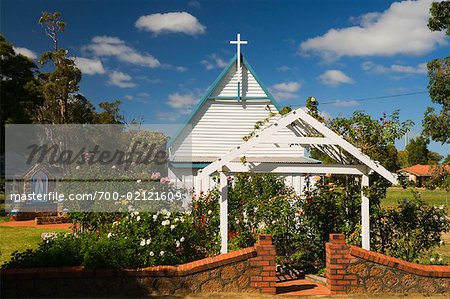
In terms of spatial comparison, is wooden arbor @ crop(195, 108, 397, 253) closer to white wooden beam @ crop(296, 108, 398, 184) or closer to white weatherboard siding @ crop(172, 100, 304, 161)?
white wooden beam @ crop(296, 108, 398, 184)

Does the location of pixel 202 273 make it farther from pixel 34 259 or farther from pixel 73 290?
pixel 34 259

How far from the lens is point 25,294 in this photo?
6.34 m

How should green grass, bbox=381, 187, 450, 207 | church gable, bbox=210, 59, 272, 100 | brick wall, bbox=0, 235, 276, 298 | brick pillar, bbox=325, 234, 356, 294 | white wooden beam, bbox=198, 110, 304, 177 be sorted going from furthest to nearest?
green grass, bbox=381, 187, 450, 207 → church gable, bbox=210, 59, 272, 100 → white wooden beam, bbox=198, 110, 304, 177 → brick pillar, bbox=325, 234, 356, 294 → brick wall, bbox=0, 235, 276, 298

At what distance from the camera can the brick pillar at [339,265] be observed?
657 cm

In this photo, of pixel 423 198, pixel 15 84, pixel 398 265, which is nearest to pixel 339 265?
pixel 398 265

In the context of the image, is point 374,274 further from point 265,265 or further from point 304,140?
point 304,140

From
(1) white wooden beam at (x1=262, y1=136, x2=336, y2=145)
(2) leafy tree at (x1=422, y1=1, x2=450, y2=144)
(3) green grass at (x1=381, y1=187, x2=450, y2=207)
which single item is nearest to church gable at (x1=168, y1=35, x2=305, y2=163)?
(3) green grass at (x1=381, y1=187, x2=450, y2=207)

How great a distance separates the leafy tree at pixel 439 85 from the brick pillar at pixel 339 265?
82.5 feet

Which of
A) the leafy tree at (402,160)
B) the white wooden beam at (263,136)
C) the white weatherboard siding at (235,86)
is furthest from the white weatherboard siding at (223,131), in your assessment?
the white wooden beam at (263,136)

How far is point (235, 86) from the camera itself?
680 inches

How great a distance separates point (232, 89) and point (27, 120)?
26539mm

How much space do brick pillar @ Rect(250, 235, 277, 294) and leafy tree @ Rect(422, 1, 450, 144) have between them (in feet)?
84.5

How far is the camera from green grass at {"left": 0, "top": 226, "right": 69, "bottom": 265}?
1133 cm

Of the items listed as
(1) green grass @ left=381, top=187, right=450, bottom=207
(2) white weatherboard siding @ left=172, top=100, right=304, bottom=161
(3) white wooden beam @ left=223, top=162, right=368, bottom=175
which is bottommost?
(1) green grass @ left=381, top=187, right=450, bottom=207
